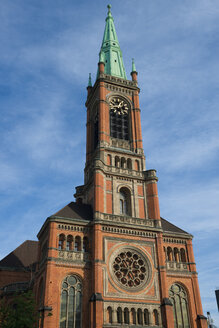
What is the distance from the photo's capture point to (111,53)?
6378 cm

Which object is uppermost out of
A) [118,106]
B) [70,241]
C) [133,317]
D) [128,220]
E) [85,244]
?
[118,106]

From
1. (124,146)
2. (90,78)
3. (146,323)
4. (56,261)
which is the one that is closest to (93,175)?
(124,146)

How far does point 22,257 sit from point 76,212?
1550 cm

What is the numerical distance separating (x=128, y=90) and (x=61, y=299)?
3501 centimetres

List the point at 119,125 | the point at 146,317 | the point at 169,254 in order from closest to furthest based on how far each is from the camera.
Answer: the point at 146,317 → the point at 169,254 → the point at 119,125

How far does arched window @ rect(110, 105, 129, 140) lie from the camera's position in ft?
175

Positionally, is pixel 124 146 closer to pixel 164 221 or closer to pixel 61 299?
pixel 164 221

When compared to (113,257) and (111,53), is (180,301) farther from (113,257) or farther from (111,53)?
(111,53)

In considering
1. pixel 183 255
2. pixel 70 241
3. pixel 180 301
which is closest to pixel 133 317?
pixel 180 301

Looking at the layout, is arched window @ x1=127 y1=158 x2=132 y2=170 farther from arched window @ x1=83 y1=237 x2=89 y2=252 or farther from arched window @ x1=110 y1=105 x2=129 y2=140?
arched window @ x1=83 y1=237 x2=89 y2=252

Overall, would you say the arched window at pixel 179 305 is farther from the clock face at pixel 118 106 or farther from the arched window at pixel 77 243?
the clock face at pixel 118 106

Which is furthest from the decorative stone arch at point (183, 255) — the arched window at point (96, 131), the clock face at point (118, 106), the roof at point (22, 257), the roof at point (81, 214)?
the clock face at point (118, 106)

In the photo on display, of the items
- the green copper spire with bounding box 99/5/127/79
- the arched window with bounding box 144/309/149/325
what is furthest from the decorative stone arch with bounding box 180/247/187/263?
the green copper spire with bounding box 99/5/127/79

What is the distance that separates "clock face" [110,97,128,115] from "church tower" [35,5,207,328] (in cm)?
346
